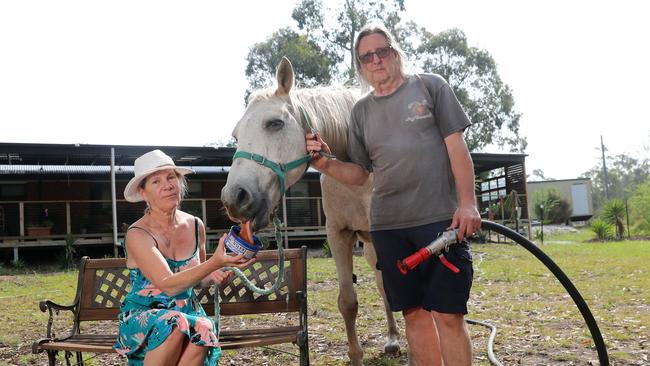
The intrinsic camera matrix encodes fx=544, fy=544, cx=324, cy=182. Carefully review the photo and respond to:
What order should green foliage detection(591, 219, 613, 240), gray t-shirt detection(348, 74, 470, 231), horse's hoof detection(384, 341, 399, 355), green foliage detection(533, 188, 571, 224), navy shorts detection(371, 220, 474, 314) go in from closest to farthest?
navy shorts detection(371, 220, 474, 314) → gray t-shirt detection(348, 74, 470, 231) → horse's hoof detection(384, 341, 399, 355) → green foliage detection(591, 219, 613, 240) → green foliage detection(533, 188, 571, 224)

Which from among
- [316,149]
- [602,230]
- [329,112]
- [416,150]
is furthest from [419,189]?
[602,230]

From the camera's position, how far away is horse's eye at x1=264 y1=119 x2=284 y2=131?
2953 mm

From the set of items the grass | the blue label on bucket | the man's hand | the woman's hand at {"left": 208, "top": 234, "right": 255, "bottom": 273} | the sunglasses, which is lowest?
the grass

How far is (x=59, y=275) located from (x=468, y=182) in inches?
540

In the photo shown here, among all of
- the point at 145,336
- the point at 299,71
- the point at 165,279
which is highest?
the point at 299,71

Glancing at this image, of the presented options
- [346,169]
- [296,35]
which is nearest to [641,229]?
[296,35]

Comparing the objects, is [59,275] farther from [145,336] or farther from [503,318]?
[145,336]

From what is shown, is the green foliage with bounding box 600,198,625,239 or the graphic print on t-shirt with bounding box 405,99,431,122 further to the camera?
the green foliage with bounding box 600,198,625,239

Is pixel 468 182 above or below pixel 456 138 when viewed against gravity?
below

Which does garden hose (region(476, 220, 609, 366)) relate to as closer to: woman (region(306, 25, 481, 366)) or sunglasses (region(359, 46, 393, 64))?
woman (region(306, 25, 481, 366))

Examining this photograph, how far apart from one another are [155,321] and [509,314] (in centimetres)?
530

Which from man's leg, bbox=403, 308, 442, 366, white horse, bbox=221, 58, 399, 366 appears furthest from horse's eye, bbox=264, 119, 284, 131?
man's leg, bbox=403, 308, 442, 366

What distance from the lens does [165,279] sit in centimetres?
280

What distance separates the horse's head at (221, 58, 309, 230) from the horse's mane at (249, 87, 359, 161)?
17 centimetres
